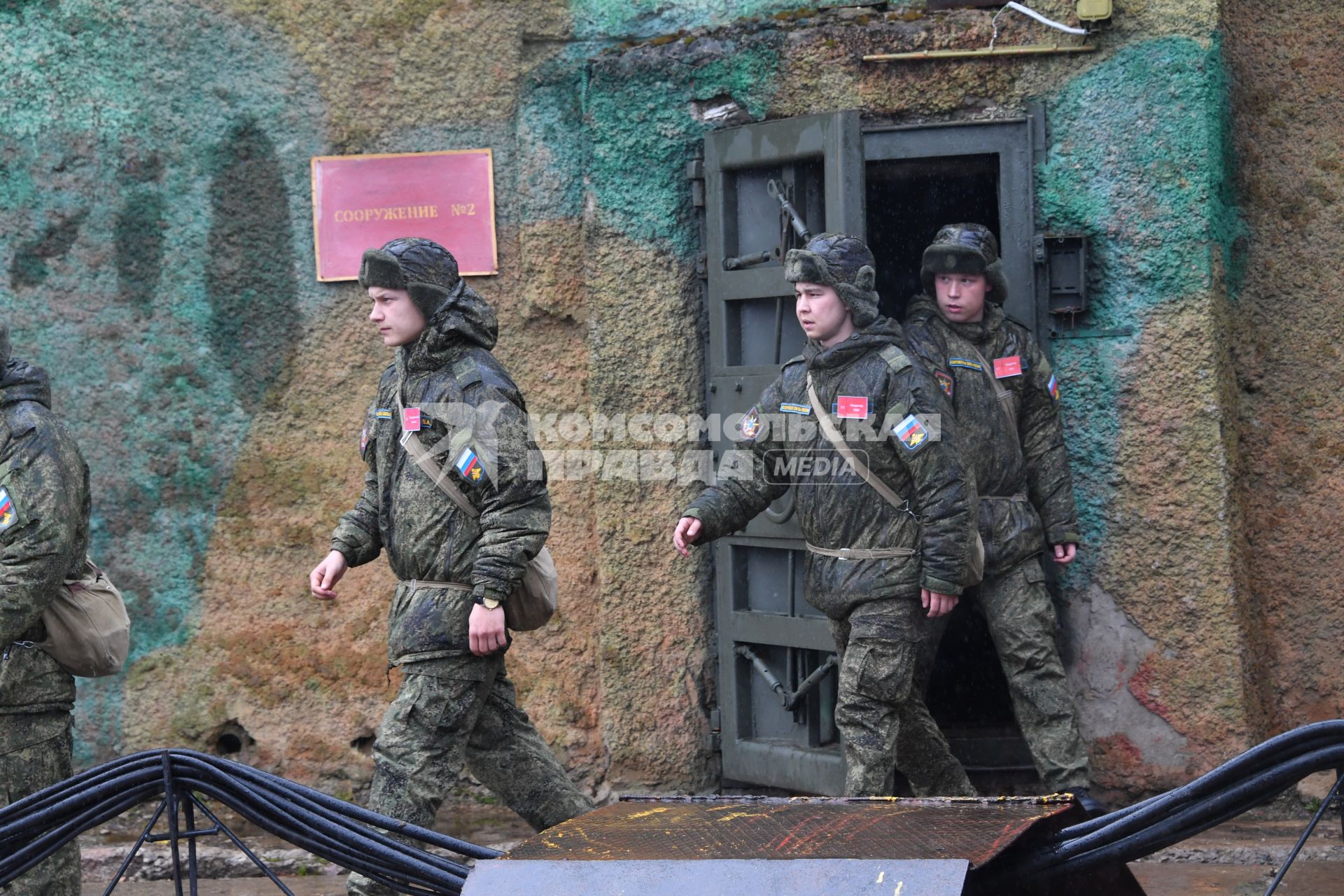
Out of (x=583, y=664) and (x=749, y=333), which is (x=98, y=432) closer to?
(x=583, y=664)

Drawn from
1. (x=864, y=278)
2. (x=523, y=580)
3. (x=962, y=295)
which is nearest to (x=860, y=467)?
(x=864, y=278)

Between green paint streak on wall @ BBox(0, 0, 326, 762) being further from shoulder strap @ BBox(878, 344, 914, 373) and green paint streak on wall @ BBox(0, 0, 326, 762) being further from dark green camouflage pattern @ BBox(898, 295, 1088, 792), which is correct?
dark green camouflage pattern @ BBox(898, 295, 1088, 792)

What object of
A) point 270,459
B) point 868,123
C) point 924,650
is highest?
point 868,123

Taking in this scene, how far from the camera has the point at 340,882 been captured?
211 inches

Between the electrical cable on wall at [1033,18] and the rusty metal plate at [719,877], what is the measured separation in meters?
3.46

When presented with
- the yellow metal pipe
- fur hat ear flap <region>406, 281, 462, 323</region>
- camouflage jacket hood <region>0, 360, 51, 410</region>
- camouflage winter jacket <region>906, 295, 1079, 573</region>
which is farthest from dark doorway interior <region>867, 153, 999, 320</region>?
camouflage jacket hood <region>0, 360, 51, 410</region>

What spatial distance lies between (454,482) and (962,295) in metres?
1.85

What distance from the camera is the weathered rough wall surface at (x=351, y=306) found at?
5492mm

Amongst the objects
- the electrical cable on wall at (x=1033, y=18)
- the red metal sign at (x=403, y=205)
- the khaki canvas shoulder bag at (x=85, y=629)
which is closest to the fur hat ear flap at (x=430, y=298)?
the khaki canvas shoulder bag at (x=85, y=629)

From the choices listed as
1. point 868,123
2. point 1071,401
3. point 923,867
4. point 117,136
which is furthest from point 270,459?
point 923,867

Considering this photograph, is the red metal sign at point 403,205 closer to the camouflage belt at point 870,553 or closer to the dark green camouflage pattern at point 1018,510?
the dark green camouflage pattern at point 1018,510

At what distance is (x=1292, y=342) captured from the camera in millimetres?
5410

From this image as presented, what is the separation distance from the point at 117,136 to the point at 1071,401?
3.58 m

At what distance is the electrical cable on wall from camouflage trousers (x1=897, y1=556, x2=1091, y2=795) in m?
1.75
